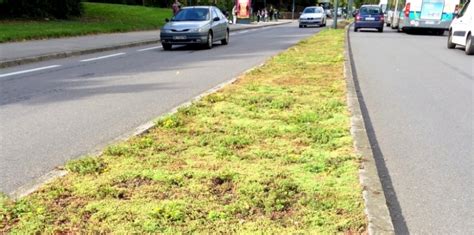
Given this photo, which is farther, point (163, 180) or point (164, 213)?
point (163, 180)

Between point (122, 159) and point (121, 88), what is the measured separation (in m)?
4.83

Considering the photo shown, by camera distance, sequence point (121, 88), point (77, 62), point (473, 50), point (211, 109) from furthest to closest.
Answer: point (473, 50), point (77, 62), point (121, 88), point (211, 109)

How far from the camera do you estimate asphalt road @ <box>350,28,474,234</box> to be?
12.3ft

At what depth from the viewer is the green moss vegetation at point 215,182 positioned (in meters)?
3.18

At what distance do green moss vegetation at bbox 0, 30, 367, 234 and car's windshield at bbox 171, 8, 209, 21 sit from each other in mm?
12472

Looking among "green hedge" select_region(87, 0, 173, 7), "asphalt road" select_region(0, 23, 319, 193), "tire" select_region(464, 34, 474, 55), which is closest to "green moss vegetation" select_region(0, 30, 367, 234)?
"asphalt road" select_region(0, 23, 319, 193)

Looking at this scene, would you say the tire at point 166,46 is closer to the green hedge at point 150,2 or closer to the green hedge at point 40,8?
the green hedge at point 40,8

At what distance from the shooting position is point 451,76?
1125 cm

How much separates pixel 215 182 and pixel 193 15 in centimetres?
1534

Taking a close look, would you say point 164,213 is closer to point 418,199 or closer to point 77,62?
point 418,199

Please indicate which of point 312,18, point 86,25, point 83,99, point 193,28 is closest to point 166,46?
point 193,28

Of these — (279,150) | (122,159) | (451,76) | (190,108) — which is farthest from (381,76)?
(122,159)

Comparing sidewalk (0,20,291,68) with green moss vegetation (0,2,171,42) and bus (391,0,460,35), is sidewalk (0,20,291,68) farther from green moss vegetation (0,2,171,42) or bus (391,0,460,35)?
bus (391,0,460,35)

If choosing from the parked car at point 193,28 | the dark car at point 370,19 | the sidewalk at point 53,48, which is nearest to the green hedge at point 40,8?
the sidewalk at point 53,48
